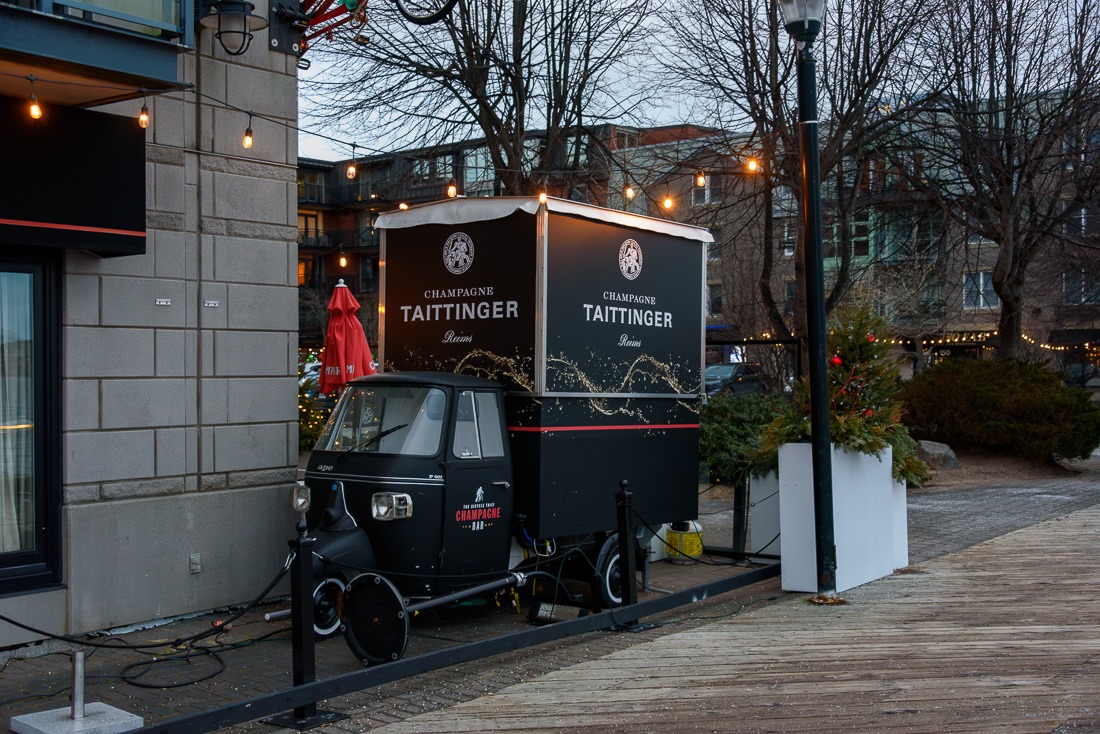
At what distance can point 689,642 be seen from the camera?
8430 millimetres

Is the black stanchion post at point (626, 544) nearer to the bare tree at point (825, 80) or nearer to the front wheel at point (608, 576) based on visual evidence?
the front wheel at point (608, 576)

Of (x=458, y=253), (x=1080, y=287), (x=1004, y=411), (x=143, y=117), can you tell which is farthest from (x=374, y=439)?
(x=1080, y=287)

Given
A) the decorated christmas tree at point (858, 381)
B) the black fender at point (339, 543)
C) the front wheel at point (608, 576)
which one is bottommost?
the front wheel at point (608, 576)

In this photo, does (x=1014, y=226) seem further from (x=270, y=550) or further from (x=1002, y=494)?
(x=270, y=550)

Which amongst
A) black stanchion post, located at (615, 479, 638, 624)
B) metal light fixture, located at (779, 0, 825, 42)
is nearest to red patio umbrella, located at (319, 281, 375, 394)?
black stanchion post, located at (615, 479, 638, 624)

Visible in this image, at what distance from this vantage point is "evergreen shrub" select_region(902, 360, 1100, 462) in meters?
20.8

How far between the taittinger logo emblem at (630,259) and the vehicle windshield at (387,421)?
235cm

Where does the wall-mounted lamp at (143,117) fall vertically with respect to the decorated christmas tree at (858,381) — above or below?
above

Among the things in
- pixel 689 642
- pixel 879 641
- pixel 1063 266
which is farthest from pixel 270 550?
pixel 1063 266

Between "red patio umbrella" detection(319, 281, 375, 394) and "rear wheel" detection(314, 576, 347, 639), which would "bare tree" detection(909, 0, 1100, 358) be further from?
"rear wheel" detection(314, 576, 347, 639)

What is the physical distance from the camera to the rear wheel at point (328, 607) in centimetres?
841

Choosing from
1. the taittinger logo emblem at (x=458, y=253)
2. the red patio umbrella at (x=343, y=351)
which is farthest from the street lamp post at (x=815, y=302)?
the red patio umbrella at (x=343, y=351)

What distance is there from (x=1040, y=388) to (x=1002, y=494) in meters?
3.89

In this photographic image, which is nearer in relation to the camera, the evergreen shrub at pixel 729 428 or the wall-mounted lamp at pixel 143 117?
the wall-mounted lamp at pixel 143 117
